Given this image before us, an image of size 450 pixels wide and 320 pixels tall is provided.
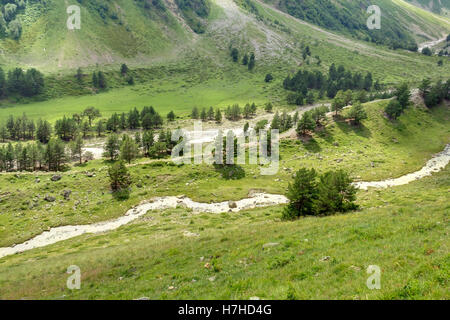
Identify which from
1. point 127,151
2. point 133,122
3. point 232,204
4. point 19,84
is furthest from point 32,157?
point 19,84

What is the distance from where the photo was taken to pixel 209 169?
79.6m

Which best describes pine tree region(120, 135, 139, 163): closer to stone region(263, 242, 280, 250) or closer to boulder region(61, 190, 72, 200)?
boulder region(61, 190, 72, 200)

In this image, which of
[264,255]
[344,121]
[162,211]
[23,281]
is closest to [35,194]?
[162,211]

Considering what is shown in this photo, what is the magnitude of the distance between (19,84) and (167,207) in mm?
187789

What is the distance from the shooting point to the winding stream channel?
49.2 meters

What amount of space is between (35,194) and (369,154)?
10309 cm

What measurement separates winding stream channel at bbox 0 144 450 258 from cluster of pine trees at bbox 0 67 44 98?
6985 inches

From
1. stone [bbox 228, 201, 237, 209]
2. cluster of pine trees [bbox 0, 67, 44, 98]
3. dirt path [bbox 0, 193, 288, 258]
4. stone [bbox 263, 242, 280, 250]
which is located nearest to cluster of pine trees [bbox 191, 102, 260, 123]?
dirt path [bbox 0, 193, 288, 258]

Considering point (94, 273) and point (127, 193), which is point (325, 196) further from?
point (127, 193)

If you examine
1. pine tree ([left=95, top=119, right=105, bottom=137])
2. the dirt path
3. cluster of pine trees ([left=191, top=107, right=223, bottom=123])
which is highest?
cluster of pine trees ([left=191, top=107, right=223, bottom=123])

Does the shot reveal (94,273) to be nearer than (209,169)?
Yes

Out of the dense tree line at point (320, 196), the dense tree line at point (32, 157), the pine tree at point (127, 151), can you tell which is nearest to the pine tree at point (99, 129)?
the dense tree line at point (32, 157)

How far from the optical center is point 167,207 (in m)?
61.5
